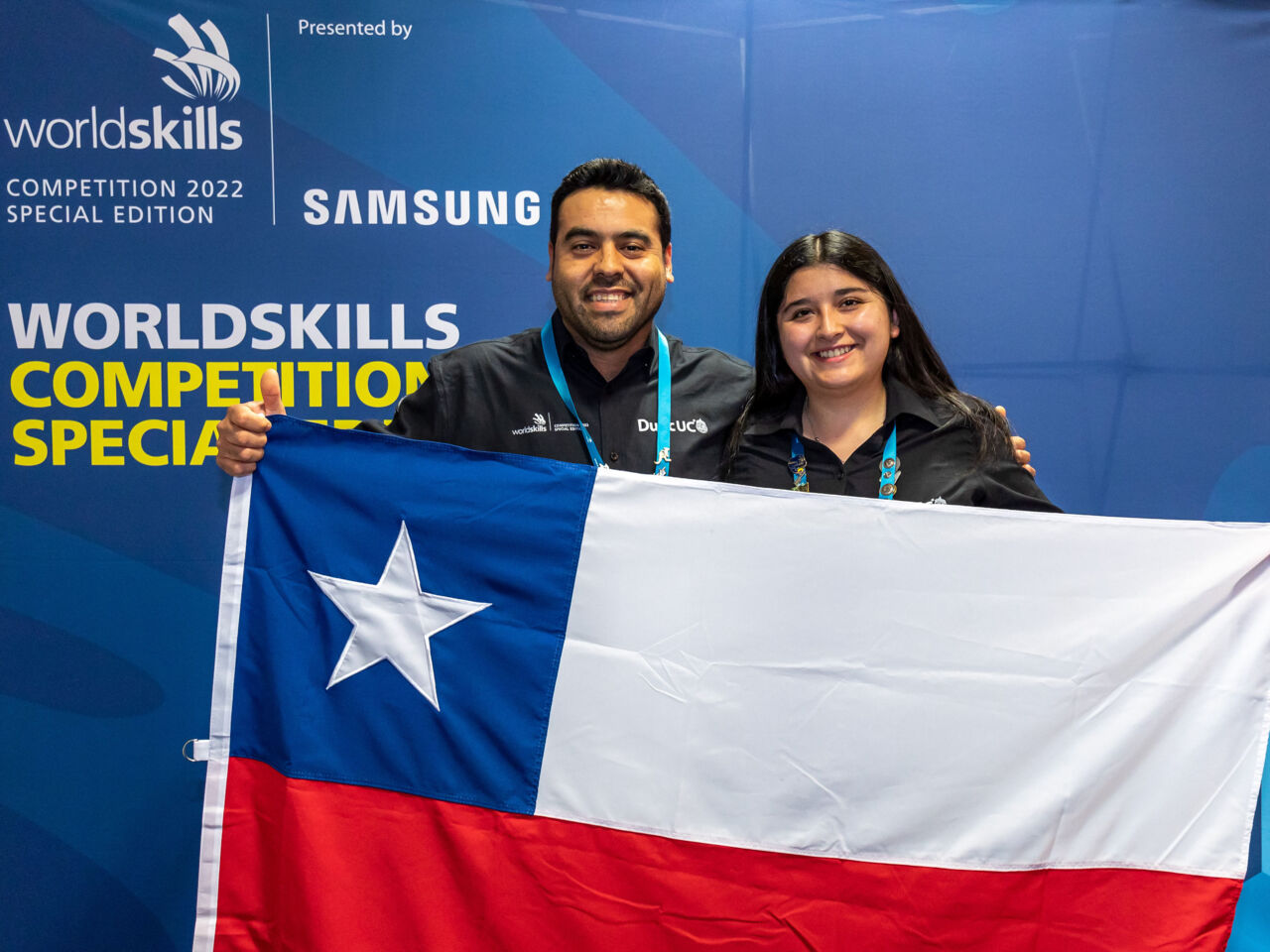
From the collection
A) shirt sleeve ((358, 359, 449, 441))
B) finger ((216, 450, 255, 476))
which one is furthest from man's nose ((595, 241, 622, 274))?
finger ((216, 450, 255, 476))

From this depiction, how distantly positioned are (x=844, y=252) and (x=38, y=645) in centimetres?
264

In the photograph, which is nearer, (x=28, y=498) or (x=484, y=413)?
(x=484, y=413)

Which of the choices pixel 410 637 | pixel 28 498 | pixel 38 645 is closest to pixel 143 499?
pixel 28 498

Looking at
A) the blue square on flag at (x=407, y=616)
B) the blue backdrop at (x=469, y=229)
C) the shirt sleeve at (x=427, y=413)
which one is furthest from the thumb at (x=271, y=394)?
the blue backdrop at (x=469, y=229)

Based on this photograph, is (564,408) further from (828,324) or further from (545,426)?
(828,324)

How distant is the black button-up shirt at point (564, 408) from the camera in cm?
214

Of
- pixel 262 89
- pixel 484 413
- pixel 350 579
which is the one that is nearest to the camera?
pixel 350 579

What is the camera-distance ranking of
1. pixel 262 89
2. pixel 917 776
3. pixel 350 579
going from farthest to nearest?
pixel 262 89, pixel 350 579, pixel 917 776

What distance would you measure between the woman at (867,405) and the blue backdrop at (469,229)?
1002 mm

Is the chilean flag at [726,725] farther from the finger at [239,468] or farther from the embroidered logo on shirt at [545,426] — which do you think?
the embroidered logo on shirt at [545,426]

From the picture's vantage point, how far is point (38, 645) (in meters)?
2.87

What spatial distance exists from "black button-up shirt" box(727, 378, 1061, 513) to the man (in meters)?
0.31

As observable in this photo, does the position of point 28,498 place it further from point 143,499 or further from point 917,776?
point 917,776

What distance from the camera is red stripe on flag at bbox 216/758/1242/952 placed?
5.43ft
